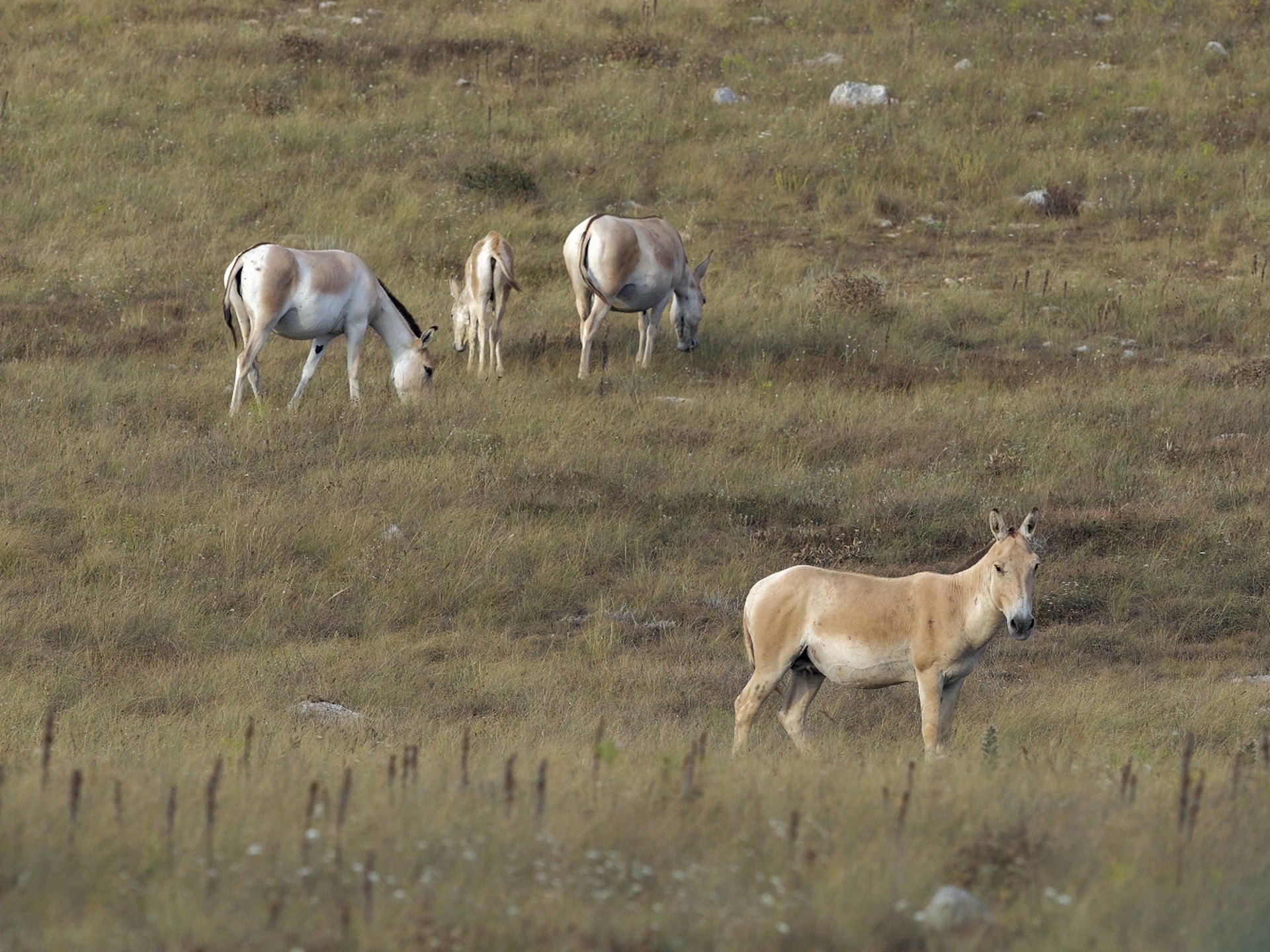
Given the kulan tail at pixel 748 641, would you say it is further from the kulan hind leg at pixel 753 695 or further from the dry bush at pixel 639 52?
the dry bush at pixel 639 52

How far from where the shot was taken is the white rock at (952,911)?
4.82m

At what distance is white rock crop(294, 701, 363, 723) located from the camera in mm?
8875

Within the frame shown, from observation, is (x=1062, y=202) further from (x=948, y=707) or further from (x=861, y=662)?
(x=861, y=662)

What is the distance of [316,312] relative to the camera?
50.0ft

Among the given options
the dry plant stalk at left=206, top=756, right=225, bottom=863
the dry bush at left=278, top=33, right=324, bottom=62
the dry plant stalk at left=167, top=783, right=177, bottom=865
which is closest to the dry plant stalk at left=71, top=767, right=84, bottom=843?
the dry plant stalk at left=167, top=783, right=177, bottom=865

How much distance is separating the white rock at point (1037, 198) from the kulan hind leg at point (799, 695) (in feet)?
47.6

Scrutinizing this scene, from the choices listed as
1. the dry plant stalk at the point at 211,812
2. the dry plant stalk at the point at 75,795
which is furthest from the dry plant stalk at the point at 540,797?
the dry plant stalk at the point at 75,795

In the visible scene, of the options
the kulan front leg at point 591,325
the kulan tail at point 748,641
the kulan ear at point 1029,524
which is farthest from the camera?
the kulan front leg at point 591,325

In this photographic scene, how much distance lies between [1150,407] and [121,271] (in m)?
11.7

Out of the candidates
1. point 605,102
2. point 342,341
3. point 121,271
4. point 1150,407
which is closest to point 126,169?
point 121,271

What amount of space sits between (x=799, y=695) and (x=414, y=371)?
7904mm

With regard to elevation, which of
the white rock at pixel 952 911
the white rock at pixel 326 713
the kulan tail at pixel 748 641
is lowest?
the white rock at pixel 326 713

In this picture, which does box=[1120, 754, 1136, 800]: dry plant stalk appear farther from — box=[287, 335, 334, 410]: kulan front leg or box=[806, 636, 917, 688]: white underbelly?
box=[287, 335, 334, 410]: kulan front leg

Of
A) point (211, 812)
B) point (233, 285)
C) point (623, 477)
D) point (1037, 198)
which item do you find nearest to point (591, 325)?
point (233, 285)
